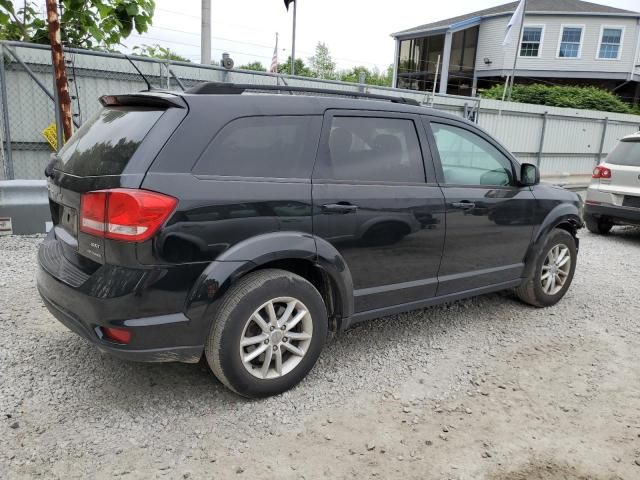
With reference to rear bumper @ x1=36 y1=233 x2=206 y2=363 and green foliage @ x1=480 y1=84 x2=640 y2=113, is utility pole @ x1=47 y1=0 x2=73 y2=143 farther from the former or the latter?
green foliage @ x1=480 y1=84 x2=640 y2=113

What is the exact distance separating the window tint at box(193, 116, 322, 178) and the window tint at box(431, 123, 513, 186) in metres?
1.17

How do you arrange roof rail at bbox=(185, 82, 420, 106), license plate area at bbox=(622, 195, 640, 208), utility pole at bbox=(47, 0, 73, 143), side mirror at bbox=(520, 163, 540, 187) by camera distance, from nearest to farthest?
roof rail at bbox=(185, 82, 420, 106)
side mirror at bbox=(520, 163, 540, 187)
utility pole at bbox=(47, 0, 73, 143)
license plate area at bbox=(622, 195, 640, 208)

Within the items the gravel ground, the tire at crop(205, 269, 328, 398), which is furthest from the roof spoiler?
the gravel ground

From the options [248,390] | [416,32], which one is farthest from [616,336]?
[416,32]

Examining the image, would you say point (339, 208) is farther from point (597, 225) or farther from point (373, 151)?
point (597, 225)

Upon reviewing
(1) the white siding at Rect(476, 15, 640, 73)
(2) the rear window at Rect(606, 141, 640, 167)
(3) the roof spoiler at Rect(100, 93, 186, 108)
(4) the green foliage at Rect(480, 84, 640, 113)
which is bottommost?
(2) the rear window at Rect(606, 141, 640, 167)

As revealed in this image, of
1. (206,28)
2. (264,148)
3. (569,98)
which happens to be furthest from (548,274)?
(569,98)

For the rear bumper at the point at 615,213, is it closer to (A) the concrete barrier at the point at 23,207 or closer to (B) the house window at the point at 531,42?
(A) the concrete barrier at the point at 23,207

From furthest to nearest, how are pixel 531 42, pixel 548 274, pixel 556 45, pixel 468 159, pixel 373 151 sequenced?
pixel 531 42
pixel 556 45
pixel 548 274
pixel 468 159
pixel 373 151

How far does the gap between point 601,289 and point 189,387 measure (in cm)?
451

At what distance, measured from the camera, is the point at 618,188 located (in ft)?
26.0

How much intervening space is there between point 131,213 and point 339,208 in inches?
48.8

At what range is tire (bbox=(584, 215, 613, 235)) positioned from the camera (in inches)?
337

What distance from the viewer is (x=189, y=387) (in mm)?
3258
